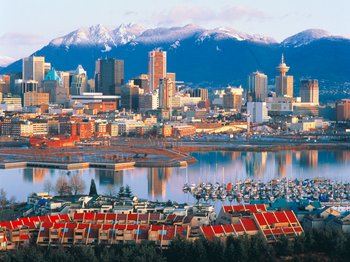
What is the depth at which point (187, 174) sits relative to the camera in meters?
14.8

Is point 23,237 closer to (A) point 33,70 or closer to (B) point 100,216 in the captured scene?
(B) point 100,216

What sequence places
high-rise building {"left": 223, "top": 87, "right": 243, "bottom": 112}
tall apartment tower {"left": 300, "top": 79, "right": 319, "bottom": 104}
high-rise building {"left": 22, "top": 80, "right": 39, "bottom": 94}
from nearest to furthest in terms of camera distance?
1. high-rise building {"left": 22, "top": 80, "right": 39, "bottom": 94}
2. high-rise building {"left": 223, "top": 87, "right": 243, "bottom": 112}
3. tall apartment tower {"left": 300, "top": 79, "right": 319, "bottom": 104}

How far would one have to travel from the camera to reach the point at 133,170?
15719 millimetres

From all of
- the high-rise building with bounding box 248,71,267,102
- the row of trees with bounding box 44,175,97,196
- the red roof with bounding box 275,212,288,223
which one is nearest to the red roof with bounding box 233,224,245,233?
the red roof with bounding box 275,212,288,223

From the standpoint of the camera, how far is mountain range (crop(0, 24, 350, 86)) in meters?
64.6

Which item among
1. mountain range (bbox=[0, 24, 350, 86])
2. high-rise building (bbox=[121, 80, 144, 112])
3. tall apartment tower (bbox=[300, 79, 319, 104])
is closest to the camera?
high-rise building (bbox=[121, 80, 144, 112])

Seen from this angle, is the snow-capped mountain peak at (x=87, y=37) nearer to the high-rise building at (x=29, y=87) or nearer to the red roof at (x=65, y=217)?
the high-rise building at (x=29, y=87)

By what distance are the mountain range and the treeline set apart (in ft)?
179

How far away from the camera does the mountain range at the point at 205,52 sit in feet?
212

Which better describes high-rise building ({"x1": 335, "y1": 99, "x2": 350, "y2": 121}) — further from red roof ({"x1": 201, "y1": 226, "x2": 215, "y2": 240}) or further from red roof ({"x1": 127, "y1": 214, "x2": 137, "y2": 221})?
red roof ({"x1": 201, "y1": 226, "x2": 215, "y2": 240})

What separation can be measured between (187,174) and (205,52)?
53.4 metres

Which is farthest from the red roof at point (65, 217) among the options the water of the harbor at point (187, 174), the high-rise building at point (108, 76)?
the high-rise building at point (108, 76)

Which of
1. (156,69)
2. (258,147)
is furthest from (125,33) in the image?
(258,147)

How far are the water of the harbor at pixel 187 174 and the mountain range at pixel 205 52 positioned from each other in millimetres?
43745
